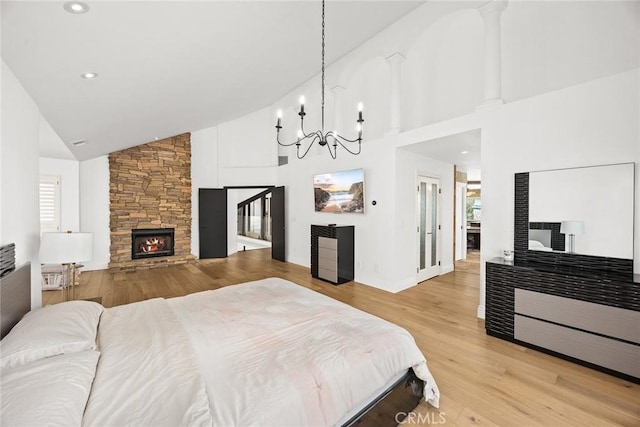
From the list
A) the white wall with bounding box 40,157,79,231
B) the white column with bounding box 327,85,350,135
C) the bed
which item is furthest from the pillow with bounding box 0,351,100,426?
the white wall with bounding box 40,157,79,231

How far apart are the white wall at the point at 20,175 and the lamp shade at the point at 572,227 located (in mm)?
4590

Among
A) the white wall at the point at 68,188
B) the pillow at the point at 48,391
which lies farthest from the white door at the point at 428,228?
the white wall at the point at 68,188

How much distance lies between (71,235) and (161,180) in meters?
5.08

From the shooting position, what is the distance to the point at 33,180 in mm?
2305

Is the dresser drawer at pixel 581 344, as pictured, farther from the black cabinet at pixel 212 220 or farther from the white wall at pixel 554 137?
the black cabinet at pixel 212 220

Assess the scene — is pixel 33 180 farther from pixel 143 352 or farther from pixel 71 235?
pixel 143 352

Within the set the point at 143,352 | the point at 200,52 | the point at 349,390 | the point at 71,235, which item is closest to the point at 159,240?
the point at 71,235

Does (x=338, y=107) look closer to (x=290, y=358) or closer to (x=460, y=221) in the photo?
(x=460, y=221)

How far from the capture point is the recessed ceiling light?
1380 millimetres

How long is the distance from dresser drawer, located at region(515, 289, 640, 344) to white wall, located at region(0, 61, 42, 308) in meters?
4.28

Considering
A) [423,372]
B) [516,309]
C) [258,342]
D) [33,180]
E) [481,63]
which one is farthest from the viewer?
[481,63]

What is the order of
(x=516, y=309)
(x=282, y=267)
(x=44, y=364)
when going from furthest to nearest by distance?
(x=282, y=267) < (x=516, y=309) < (x=44, y=364)

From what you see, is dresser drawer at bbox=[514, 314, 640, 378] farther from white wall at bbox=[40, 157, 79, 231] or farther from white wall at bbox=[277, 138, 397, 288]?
white wall at bbox=[40, 157, 79, 231]

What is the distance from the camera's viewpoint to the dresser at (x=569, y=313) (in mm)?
2359
